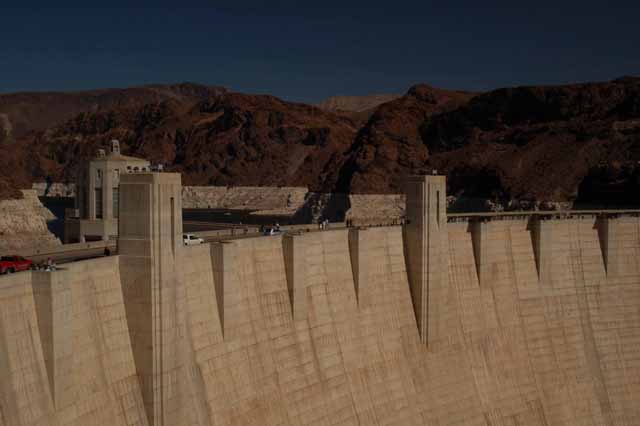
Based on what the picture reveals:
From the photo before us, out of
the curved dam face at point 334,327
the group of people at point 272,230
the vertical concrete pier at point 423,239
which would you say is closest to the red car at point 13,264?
the curved dam face at point 334,327

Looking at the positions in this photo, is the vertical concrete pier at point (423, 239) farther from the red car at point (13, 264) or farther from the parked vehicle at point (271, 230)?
the red car at point (13, 264)

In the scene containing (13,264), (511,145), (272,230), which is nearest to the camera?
(13,264)

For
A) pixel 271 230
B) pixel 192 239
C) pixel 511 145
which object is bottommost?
pixel 192 239

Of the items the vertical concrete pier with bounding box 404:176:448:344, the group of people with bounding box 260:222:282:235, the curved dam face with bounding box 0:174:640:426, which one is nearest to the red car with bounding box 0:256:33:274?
the curved dam face with bounding box 0:174:640:426

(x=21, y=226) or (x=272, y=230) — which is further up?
(x=272, y=230)

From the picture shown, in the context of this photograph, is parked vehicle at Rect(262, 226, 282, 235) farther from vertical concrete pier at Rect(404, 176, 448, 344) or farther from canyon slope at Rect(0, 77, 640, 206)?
canyon slope at Rect(0, 77, 640, 206)

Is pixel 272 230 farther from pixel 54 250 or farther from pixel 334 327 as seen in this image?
pixel 54 250

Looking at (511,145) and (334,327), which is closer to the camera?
(334,327)

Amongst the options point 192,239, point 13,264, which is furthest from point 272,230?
point 13,264
